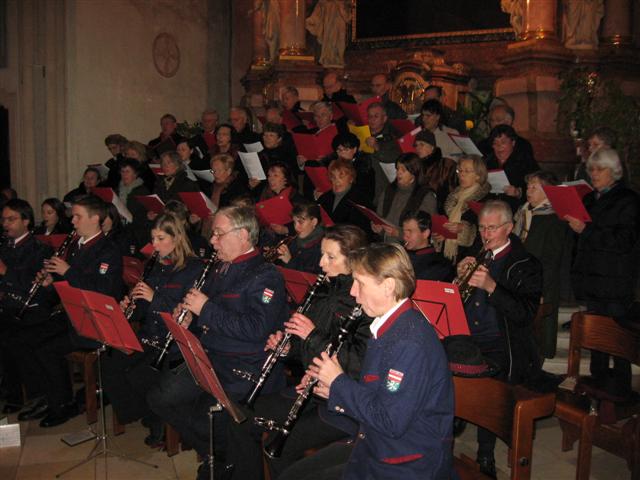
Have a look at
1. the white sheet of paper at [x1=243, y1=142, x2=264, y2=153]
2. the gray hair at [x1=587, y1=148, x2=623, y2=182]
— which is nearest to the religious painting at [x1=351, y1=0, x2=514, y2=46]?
the white sheet of paper at [x1=243, y1=142, x2=264, y2=153]

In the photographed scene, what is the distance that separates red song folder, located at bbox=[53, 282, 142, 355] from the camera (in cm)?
410

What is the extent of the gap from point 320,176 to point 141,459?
3.00 meters

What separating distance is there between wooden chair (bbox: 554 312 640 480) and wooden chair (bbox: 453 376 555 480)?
0.63 m

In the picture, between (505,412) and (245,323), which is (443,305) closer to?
(505,412)

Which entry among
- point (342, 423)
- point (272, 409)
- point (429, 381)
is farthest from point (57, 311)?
point (429, 381)

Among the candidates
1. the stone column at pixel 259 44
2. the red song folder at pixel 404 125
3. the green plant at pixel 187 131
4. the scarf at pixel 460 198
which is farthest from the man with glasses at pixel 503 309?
the stone column at pixel 259 44

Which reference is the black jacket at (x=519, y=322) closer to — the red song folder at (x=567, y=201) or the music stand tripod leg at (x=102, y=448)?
the red song folder at (x=567, y=201)

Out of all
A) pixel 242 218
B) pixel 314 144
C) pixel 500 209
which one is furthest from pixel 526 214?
pixel 242 218

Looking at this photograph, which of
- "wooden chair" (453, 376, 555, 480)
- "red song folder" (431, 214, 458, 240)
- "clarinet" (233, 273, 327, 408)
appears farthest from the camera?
"red song folder" (431, 214, 458, 240)

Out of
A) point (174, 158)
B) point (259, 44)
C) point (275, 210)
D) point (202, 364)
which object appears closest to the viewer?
point (202, 364)

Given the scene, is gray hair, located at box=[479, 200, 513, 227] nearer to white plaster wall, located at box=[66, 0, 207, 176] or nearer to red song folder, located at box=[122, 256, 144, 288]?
red song folder, located at box=[122, 256, 144, 288]

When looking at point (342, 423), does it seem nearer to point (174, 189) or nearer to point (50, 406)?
point (50, 406)

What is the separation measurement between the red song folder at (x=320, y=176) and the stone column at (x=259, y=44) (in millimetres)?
7083

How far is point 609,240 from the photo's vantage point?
5129 millimetres
